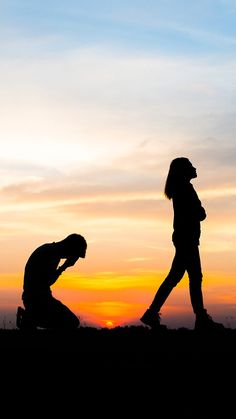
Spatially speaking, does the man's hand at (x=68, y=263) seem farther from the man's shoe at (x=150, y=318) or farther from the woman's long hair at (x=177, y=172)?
the woman's long hair at (x=177, y=172)

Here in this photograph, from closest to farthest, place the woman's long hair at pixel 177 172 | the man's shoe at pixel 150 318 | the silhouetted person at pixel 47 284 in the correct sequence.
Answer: the silhouetted person at pixel 47 284 < the man's shoe at pixel 150 318 < the woman's long hair at pixel 177 172

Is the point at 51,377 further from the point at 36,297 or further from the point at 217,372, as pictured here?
the point at 36,297

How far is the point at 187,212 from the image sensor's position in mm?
13188

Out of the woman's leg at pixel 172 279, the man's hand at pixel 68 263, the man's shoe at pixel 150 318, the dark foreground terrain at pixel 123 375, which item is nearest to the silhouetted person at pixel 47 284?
the man's hand at pixel 68 263

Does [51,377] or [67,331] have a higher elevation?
[67,331]

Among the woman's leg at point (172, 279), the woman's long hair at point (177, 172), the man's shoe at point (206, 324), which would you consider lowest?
the man's shoe at point (206, 324)

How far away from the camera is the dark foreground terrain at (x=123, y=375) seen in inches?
314

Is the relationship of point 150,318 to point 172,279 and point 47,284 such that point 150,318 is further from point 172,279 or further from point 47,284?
point 47,284

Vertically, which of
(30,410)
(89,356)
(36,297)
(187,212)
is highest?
(187,212)

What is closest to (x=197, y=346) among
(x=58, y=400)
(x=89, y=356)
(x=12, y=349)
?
(x=89, y=356)

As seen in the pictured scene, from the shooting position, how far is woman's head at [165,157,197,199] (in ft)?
43.0

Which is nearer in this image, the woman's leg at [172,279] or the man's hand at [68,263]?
the man's hand at [68,263]

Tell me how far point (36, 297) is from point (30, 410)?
5.29 m

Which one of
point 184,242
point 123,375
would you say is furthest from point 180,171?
point 123,375
